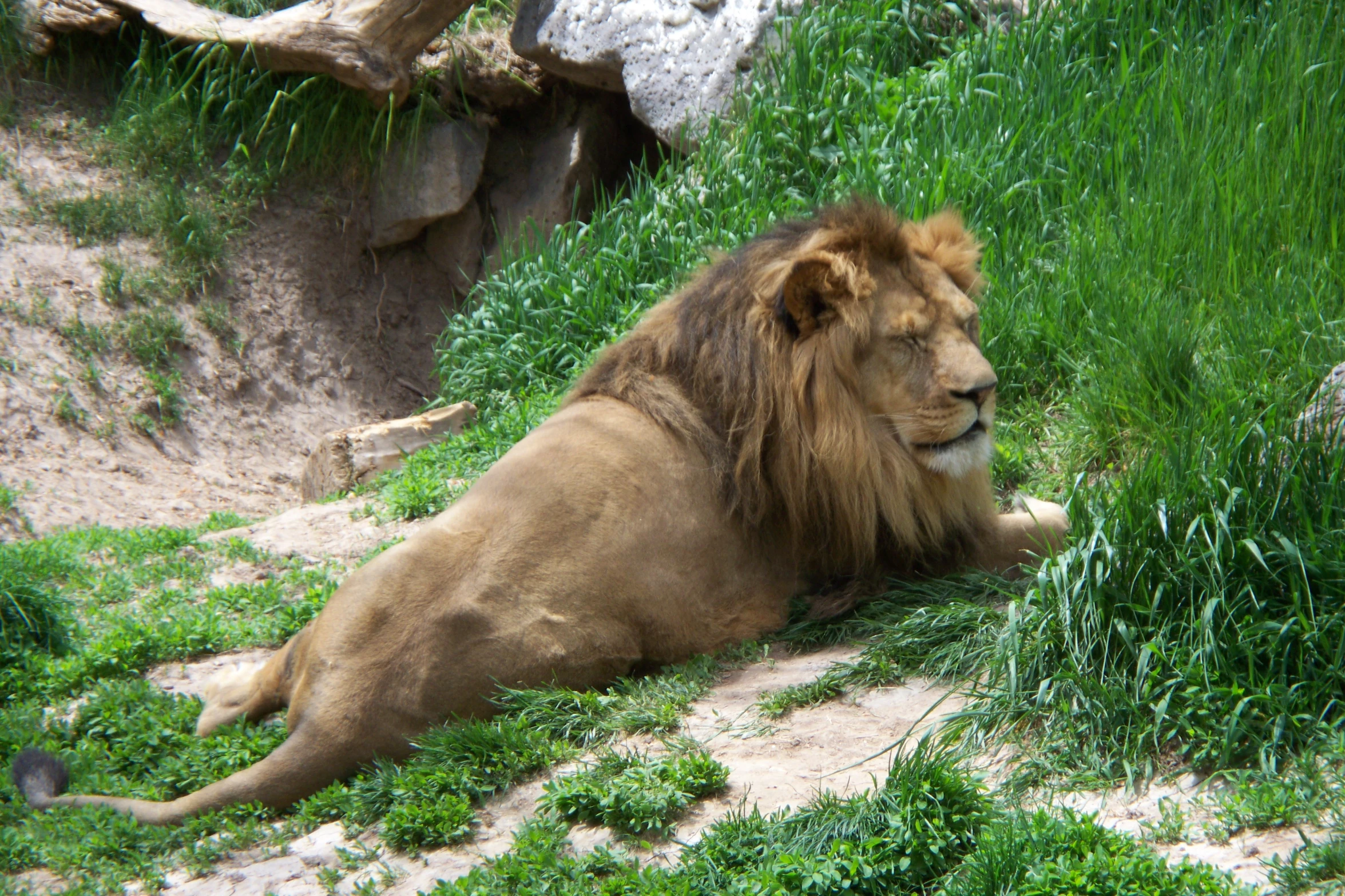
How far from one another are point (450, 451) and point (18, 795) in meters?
3.07

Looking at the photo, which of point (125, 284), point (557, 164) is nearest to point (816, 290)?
point (557, 164)

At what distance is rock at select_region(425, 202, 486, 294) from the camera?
9.14 metres

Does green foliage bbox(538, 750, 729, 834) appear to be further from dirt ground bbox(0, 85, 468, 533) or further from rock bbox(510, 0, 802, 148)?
rock bbox(510, 0, 802, 148)

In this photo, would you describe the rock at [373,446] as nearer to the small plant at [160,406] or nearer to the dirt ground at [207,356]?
the dirt ground at [207,356]

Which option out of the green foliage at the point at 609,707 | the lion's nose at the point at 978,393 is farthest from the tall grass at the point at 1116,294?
the green foliage at the point at 609,707

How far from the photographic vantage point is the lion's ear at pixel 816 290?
11.1 feet

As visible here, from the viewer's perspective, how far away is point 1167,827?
221cm

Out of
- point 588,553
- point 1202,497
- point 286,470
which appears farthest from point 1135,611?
point 286,470

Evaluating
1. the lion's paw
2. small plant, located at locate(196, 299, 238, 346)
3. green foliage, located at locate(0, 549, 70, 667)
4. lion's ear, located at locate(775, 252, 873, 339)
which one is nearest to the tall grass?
the lion's paw

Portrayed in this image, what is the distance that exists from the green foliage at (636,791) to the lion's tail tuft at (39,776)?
144 centimetres

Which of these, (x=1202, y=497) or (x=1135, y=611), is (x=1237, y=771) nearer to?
(x=1135, y=611)

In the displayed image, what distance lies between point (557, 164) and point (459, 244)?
1.15 m

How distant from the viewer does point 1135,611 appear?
2.63 meters

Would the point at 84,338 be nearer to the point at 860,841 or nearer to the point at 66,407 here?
the point at 66,407
